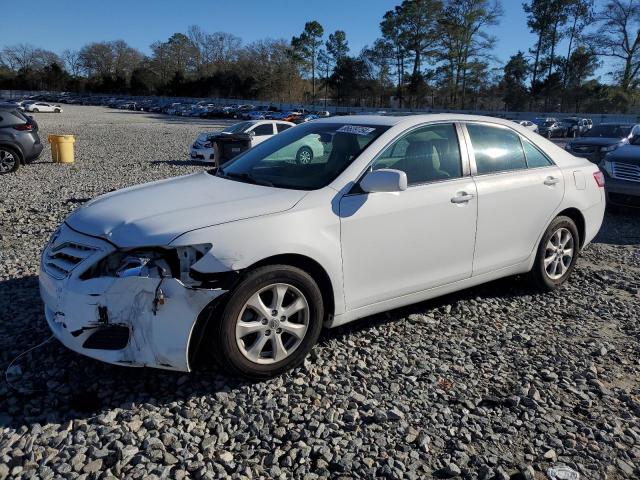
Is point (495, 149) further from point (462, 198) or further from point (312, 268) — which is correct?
point (312, 268)

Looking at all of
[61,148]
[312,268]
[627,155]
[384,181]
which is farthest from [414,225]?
[61,148]

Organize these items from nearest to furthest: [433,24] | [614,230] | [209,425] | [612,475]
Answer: [612,475] → [209,425] → [614,230] → [433,24]

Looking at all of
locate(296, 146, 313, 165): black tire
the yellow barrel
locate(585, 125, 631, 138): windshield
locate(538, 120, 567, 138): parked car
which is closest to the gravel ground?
locate(296, 146, 313, 165): black tire

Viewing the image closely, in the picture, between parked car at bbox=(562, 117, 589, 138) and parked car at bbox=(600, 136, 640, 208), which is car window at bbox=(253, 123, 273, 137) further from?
parked car at bbox=(562, 117, 589, 138)

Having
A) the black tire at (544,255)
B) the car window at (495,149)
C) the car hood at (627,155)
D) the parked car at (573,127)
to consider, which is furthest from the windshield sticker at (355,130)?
the parked car at (573,127)

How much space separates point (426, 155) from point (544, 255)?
161 cm

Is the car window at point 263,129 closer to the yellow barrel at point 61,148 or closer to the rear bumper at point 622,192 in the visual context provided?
the yellow barrel at point 61,148

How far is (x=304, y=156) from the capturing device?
4141mm

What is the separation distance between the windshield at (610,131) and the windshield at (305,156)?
47.5 ft

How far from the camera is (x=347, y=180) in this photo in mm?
3596

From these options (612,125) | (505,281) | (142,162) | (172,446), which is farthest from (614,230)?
(142,162)

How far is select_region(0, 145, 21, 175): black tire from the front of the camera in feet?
42.1

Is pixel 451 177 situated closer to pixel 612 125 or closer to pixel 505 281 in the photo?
pixel 505 281

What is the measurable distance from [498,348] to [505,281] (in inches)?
60.7
